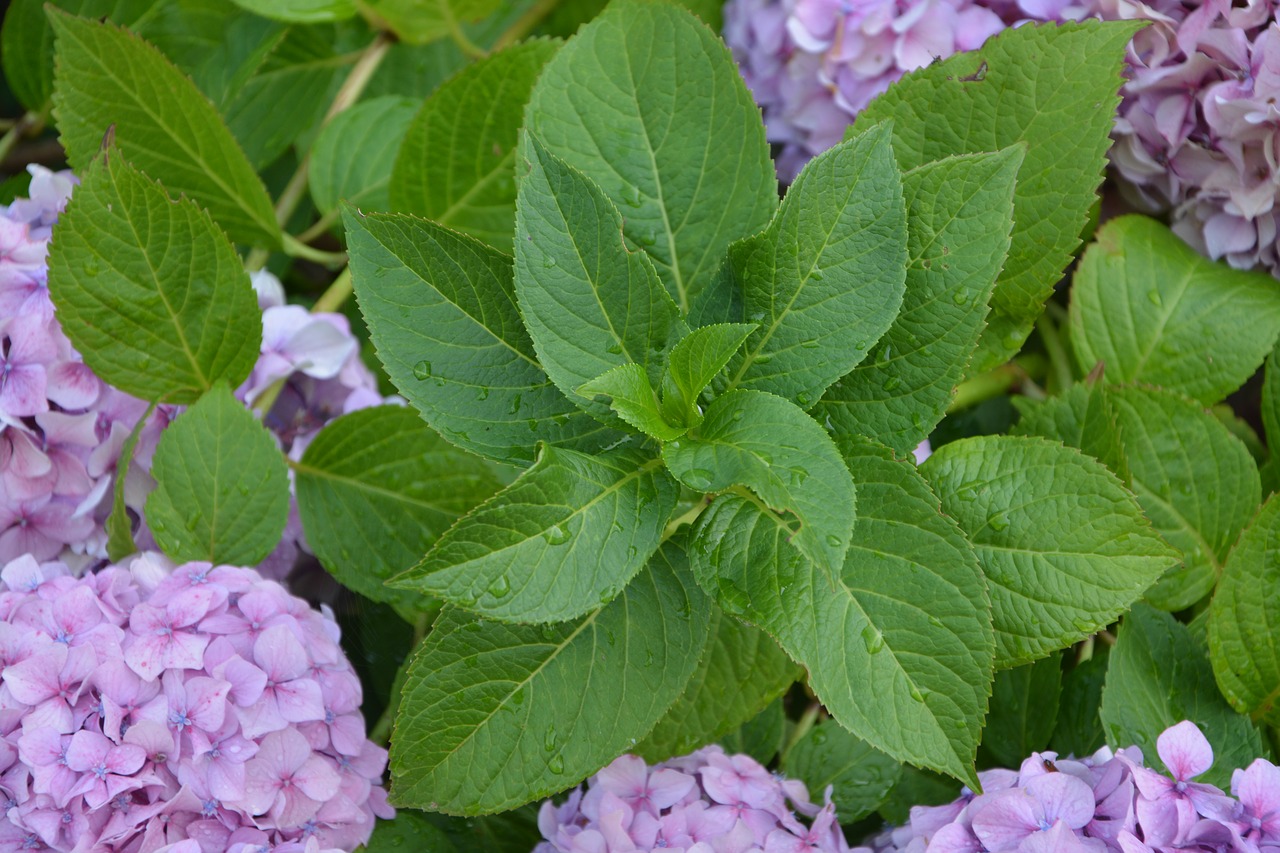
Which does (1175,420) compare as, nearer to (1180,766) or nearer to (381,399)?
(1180,766)

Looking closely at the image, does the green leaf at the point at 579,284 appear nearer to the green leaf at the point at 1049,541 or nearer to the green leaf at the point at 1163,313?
the green leaf at the point at 1049,541

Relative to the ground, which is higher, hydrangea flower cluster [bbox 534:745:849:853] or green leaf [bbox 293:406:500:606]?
green leaf [bbox 293:406:500:606]

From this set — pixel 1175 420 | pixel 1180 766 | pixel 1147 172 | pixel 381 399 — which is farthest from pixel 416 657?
pixel 1147 172

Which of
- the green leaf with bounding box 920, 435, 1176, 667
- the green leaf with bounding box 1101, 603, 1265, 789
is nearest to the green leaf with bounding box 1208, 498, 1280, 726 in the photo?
the green leaf with bounding box 1101, 603, 1265, 789

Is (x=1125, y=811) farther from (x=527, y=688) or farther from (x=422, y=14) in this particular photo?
(x=422, y=14)

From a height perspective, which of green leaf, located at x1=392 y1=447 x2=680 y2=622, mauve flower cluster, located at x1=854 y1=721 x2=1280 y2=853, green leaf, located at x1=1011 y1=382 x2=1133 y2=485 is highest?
green leaf, located at x1=392 y1=447 x2=680 y2=622

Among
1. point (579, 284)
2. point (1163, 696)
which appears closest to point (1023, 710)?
point (1163, 696)

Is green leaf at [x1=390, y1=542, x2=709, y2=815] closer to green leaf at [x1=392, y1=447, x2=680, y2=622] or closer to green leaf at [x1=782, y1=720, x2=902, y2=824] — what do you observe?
green leaf at [x1=392, y1=447, x2=680, y2=622]
